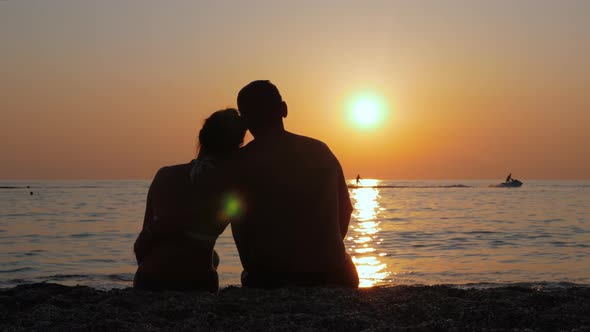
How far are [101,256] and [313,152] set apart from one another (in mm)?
10299

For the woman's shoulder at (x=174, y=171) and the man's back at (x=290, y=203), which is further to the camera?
the woman's shoulder at (x=174, y=171)

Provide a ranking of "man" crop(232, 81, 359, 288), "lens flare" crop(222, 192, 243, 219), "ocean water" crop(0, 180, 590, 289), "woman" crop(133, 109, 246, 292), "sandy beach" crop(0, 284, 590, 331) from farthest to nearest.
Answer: "ocean water" crop(0, 180, 590, 289)
"woman" crop(133, 109, 246, 292)
"lens flare" crop(222, 192, 243, 219)
"man" crop(232, 81, 359, 288)
"sandy beach" crop(0, 284, 590, 331)

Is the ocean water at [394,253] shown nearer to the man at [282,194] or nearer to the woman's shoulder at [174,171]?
the woman's shoulder at [174,171]

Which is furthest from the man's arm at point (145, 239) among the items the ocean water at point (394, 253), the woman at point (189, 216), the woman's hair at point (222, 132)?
the ocean water at point (394, 253)

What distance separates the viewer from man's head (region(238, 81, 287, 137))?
451cm

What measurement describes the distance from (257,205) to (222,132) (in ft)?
2.04

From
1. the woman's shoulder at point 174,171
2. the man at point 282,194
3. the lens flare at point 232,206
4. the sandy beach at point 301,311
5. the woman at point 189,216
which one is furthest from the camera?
the woman's shoulder at point 174,171

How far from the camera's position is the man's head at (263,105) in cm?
451

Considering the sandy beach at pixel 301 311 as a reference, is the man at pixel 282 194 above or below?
above

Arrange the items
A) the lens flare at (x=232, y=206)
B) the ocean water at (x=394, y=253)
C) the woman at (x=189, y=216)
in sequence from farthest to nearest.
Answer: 1. the ocean water at (x=394, y=253)
2. the woman at (x=189, y=216)
3. the lens flare at (x=232, y=206)

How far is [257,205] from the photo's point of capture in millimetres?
4480

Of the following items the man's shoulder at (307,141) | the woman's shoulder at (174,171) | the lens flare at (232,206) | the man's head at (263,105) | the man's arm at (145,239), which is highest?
the man's head at (263,105)

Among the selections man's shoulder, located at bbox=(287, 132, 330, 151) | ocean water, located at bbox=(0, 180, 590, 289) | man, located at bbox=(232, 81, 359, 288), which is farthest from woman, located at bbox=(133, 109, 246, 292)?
ocean water, located at bbox=(0, 180, 590, 289)

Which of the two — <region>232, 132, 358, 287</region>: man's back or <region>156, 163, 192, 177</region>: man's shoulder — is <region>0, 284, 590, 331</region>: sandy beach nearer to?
<region>232, 132, 358, 287</region>: man's back
